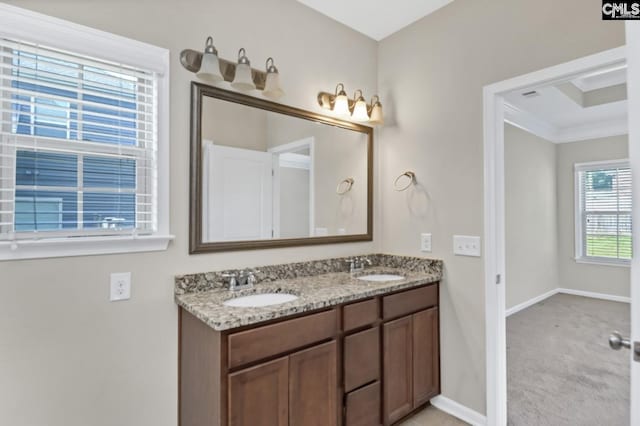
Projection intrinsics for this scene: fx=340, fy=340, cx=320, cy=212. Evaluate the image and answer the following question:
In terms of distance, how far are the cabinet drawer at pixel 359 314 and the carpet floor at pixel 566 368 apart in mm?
1222

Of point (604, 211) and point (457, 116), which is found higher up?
point (457, 116)

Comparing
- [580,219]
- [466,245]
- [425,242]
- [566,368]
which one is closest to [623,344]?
[466,245]

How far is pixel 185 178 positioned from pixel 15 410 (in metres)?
1.21

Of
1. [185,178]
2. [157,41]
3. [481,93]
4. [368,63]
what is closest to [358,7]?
[368,63]

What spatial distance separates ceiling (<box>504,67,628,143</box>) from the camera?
3902mm

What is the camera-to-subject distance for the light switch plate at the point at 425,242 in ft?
8.16

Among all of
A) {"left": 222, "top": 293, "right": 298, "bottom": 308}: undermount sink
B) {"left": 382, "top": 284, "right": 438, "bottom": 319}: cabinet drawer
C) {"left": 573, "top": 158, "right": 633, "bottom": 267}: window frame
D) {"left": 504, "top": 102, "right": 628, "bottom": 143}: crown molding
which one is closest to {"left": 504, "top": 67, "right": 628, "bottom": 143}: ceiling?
{"left": 504, "top": 102, "right": 628, "bottom": 143}: crown molding

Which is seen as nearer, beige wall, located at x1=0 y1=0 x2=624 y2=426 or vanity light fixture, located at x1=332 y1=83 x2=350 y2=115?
beige wall, located at x1=0 y1=0 x2=624 y2=426

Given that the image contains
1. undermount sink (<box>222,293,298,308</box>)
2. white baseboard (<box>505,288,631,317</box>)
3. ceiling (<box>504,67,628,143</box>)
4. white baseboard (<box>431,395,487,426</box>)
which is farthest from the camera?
white baseboard (<box>505,288,631,317</box>)

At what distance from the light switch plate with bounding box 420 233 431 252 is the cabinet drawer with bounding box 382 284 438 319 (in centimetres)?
28

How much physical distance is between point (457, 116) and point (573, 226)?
4.51 m

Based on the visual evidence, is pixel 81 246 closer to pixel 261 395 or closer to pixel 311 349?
pixel 261 395

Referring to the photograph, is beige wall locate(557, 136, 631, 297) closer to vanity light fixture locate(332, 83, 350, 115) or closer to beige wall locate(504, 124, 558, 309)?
beige wall locate(504, 124, 558, 309)

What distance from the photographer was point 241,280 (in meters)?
1.96
